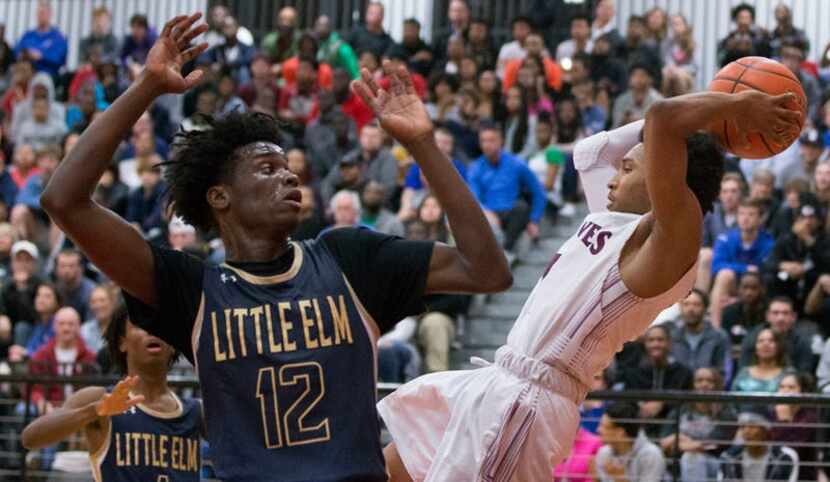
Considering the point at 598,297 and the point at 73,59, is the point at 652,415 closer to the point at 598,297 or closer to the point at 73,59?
the point at 598,297

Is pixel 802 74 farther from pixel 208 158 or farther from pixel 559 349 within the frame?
pixel 208 158

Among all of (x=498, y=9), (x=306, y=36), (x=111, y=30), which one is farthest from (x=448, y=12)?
(x=111, y=30)

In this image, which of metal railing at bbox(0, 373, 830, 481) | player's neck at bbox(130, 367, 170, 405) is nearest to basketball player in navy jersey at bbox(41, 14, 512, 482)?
player's neck at bbox(130, 367, 170, 405)

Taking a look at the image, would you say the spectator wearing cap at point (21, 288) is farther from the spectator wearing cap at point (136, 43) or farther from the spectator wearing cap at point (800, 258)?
the spectator wearing cap at point (800, 258)

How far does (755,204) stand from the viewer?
12008mm

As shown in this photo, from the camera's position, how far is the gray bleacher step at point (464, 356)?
40.3 feet

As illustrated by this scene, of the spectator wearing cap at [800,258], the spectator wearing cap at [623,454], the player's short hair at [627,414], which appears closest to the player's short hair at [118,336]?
the spectator wearing cap at [623,454]

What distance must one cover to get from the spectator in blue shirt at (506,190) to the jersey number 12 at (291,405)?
351 inches

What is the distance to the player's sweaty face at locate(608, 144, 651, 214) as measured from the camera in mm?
5430

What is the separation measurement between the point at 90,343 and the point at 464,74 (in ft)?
17.1

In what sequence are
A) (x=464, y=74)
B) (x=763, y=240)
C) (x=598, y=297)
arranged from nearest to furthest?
(x=598, y=297), (x=763, y=240), (x=464, y=74)

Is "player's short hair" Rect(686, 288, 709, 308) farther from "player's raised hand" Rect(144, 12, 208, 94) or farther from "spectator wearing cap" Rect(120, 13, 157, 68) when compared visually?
"spectator wearing cap" Rect(120, 13, 157, 68)

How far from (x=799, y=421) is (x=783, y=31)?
252 inches

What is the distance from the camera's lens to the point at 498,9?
1823cm
